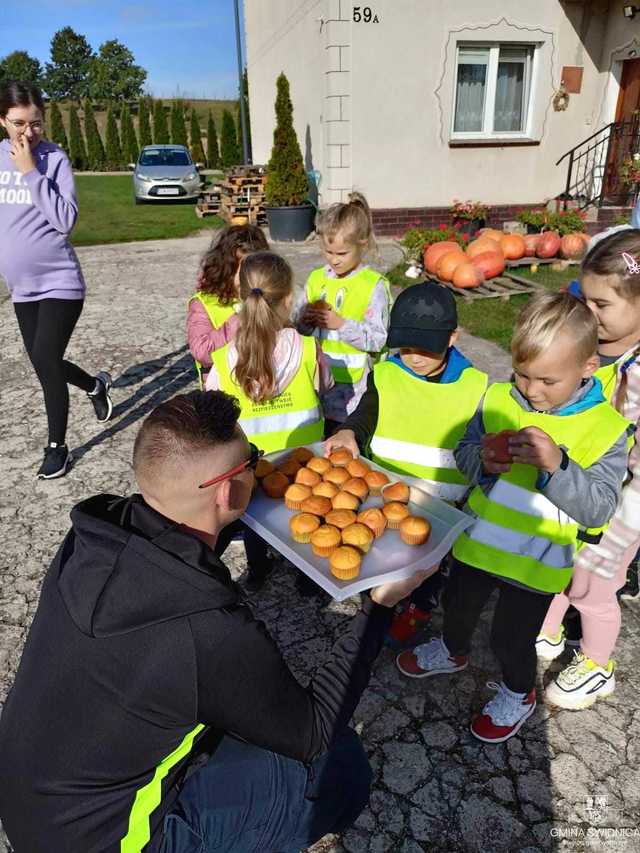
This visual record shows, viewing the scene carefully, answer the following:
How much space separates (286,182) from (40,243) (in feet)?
30.6

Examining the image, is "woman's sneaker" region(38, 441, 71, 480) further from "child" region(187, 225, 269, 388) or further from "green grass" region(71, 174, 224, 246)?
"green grass" region(71, 174, 224, 246)

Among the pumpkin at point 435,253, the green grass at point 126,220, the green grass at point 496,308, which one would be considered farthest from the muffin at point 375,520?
the green grass at point 126,220

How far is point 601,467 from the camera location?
2002 mm

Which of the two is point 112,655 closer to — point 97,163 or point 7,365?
point 7,365

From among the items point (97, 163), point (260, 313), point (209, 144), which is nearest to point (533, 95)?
point (260, 313)

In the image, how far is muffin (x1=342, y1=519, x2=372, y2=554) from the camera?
77.8 inches

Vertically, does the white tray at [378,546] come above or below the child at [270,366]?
below

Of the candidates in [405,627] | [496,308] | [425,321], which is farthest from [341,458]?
[496,308]

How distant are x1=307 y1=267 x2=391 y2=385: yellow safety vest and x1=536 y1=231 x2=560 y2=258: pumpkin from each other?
6742mm

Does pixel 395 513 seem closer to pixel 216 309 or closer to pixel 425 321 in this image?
pixel 425 321

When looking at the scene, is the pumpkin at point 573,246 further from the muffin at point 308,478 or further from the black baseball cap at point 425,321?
the muffin at point 308,478

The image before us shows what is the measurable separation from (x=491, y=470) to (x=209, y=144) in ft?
106

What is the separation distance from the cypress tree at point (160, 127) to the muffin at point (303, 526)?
33601 millimetres

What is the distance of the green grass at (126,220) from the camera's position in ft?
46.1
